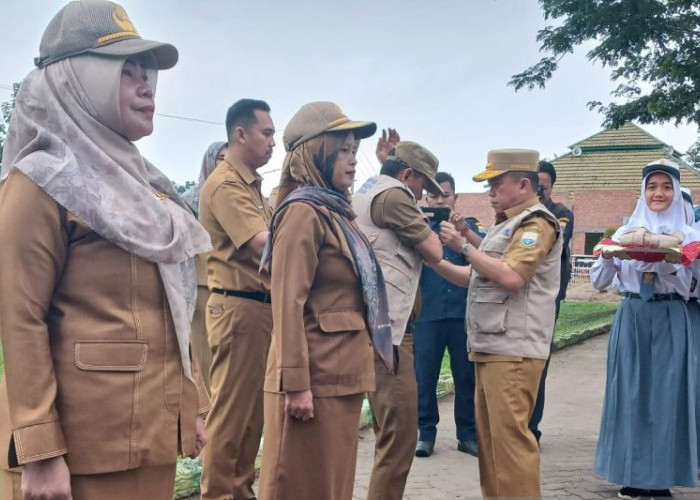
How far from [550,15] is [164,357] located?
44.2ft

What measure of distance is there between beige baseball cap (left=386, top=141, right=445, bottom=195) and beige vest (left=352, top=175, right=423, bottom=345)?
25cm

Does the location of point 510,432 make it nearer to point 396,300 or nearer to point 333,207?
point 396,300

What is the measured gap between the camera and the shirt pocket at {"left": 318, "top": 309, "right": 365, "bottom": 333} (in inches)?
115

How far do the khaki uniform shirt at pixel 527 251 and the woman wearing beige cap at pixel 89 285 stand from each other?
2195 millimetres

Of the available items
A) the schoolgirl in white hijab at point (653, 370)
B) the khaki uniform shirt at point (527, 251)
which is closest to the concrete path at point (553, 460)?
the schoolgirl in white hijab at point (653, 370)

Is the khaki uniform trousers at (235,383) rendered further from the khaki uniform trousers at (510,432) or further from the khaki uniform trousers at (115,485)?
the khaki uniform trousers at (115,485)

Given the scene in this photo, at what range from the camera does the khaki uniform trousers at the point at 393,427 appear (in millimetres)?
3660

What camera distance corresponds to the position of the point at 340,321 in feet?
9.71

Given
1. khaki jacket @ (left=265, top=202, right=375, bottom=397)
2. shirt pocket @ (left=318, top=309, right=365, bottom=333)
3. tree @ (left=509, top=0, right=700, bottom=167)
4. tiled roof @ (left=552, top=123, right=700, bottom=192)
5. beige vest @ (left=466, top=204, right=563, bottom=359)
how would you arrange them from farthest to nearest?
tiled roof @ (left=552, top=123, right=700, bottom=192), tree @ (left=509, top=0, right=700, bottom=167), beige vest @ (left=466, top=204, right=563, bottom=359), shirt pocket @ (left=318, top=309, right=365, bottom=333), khaki jacket @ (left=265, top=202, right=375, bottom=397)

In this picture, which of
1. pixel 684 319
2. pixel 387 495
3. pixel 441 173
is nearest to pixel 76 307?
pixel 387 495

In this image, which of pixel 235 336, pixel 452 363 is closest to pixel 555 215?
pixel 452 363

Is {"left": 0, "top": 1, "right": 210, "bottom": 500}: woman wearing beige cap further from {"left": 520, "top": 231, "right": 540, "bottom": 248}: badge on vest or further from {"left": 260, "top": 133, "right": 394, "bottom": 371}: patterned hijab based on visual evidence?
{"left": 520, "top": 231, "right": 540, "bottom": 248}: badge on vest

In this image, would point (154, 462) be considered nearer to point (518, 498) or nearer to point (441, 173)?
point (518, 498)

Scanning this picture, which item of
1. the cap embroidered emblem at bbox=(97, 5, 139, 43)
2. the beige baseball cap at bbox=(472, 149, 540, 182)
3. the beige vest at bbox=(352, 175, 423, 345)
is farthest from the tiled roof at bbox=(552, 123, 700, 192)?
the cap embroidered emblem at bbox=(97, 5, 139, 43)
